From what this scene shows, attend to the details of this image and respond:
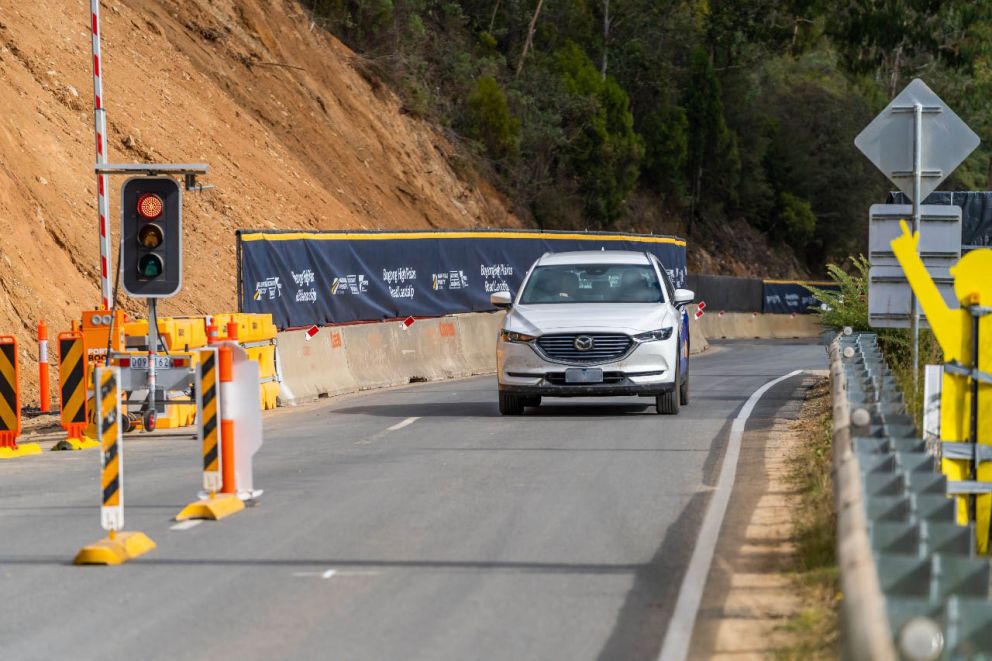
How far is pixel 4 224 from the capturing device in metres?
25.3

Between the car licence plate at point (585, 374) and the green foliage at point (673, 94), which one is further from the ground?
the green foliage at point (673, 94)

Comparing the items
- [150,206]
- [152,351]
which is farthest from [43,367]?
[150,206]

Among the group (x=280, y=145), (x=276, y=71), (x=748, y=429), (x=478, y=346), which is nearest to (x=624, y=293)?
(x=748, y=429)

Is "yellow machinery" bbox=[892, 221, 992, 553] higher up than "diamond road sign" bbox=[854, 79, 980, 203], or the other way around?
"diamond road sign" bbox=[854, 79, 980, 203]

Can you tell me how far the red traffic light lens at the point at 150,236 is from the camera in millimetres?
17219

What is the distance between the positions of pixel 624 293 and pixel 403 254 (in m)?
12.4

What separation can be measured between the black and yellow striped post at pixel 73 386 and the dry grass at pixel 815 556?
7.70 metres

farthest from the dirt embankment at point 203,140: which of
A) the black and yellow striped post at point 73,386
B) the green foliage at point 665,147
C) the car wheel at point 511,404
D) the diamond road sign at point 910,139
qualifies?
the green foliage at point 665,147

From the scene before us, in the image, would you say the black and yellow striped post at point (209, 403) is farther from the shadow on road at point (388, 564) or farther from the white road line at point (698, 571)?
the white road line at point (698, 571)

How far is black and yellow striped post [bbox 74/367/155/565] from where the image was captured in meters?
9.50

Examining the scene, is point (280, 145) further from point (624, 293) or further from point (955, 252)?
point (955, 252)

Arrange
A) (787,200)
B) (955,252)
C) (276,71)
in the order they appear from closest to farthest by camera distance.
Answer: (955,252) → (276,71) → (787,200)

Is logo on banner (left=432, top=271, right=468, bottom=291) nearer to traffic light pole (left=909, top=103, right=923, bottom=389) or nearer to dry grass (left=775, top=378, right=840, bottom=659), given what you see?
dry grass (left=775, top=378, right=840, bottom=659)

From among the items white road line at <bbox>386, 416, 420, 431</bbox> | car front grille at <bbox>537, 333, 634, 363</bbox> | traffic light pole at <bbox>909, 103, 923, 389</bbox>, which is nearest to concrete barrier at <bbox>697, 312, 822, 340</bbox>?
white road line at <bbox>386, 416, 420, 431</bbox>
